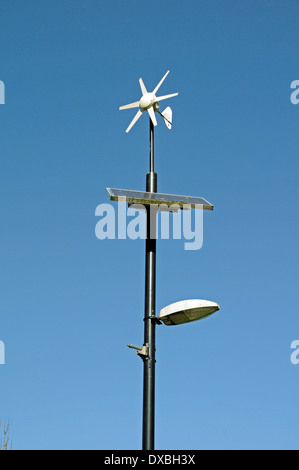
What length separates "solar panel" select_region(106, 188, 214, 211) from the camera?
11000mm

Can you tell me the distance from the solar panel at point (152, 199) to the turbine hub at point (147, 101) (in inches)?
122

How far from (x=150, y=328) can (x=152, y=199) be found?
2.17m

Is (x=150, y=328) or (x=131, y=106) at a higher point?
(x=131, y=106)

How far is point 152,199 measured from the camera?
11.2 metres

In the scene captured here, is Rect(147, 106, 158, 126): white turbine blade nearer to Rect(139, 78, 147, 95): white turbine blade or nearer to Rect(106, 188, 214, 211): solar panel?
Rect(139, 78, 147, 95): white turbine blade

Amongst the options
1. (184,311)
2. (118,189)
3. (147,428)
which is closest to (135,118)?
(118,189)

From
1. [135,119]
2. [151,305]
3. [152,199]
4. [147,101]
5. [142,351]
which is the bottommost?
[142,351]

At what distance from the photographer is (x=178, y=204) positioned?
11.4 metres

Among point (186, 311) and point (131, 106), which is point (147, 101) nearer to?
point (131, 106)

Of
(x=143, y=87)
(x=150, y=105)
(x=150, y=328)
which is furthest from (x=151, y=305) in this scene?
(x=143, y=87)

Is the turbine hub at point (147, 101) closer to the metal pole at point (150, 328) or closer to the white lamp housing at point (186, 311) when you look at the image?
the metal pole at point (150, 328)
